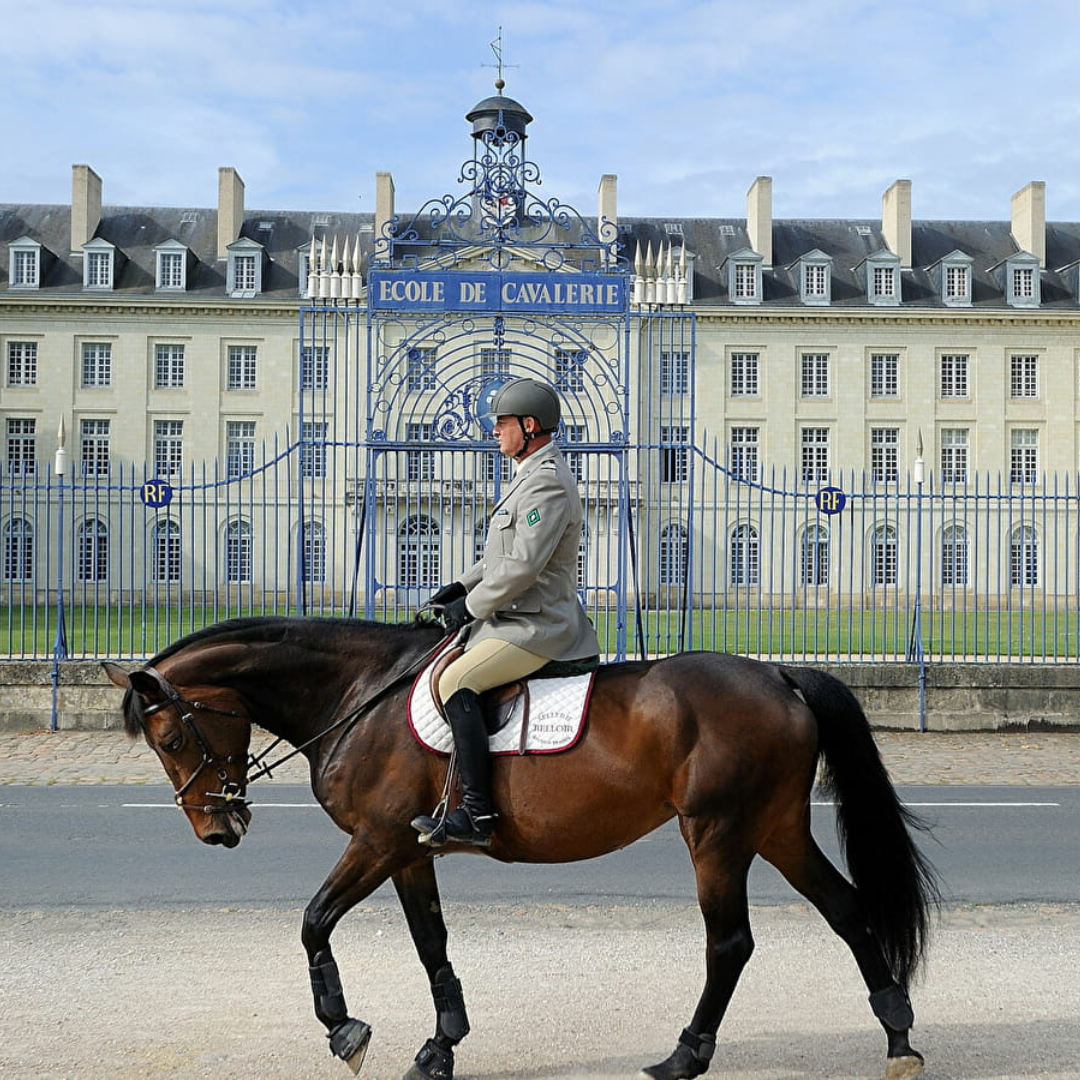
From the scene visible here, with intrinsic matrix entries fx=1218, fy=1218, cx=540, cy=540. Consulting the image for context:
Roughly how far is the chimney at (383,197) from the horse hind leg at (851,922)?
45.1m

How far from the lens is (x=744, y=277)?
50.8 meters

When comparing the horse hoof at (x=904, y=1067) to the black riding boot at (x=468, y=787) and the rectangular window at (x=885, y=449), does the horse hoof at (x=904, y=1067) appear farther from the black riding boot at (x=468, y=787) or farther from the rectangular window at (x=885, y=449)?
the rectangular window at (x=885, y=449)

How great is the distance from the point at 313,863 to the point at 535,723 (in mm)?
3732

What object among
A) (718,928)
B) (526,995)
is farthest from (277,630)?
(718,928)

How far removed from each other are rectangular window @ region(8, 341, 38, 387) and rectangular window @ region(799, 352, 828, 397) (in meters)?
30.5

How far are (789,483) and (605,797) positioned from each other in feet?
146

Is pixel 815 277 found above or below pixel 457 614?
above

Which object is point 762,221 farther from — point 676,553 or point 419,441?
point 419,441

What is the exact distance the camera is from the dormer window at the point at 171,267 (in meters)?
48.4

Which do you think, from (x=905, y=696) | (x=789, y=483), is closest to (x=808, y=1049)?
(x=905, y=696)

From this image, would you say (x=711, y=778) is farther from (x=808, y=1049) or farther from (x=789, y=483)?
(x=789, y=483)

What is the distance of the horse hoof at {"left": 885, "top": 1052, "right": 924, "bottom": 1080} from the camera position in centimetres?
411

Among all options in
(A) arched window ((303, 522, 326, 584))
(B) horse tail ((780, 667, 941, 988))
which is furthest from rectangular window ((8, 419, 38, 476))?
(B) horse tail ((780, 667, 941, 988))

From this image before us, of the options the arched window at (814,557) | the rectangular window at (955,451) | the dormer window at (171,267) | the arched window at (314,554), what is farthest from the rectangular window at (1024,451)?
the dormer window at (171,267)
